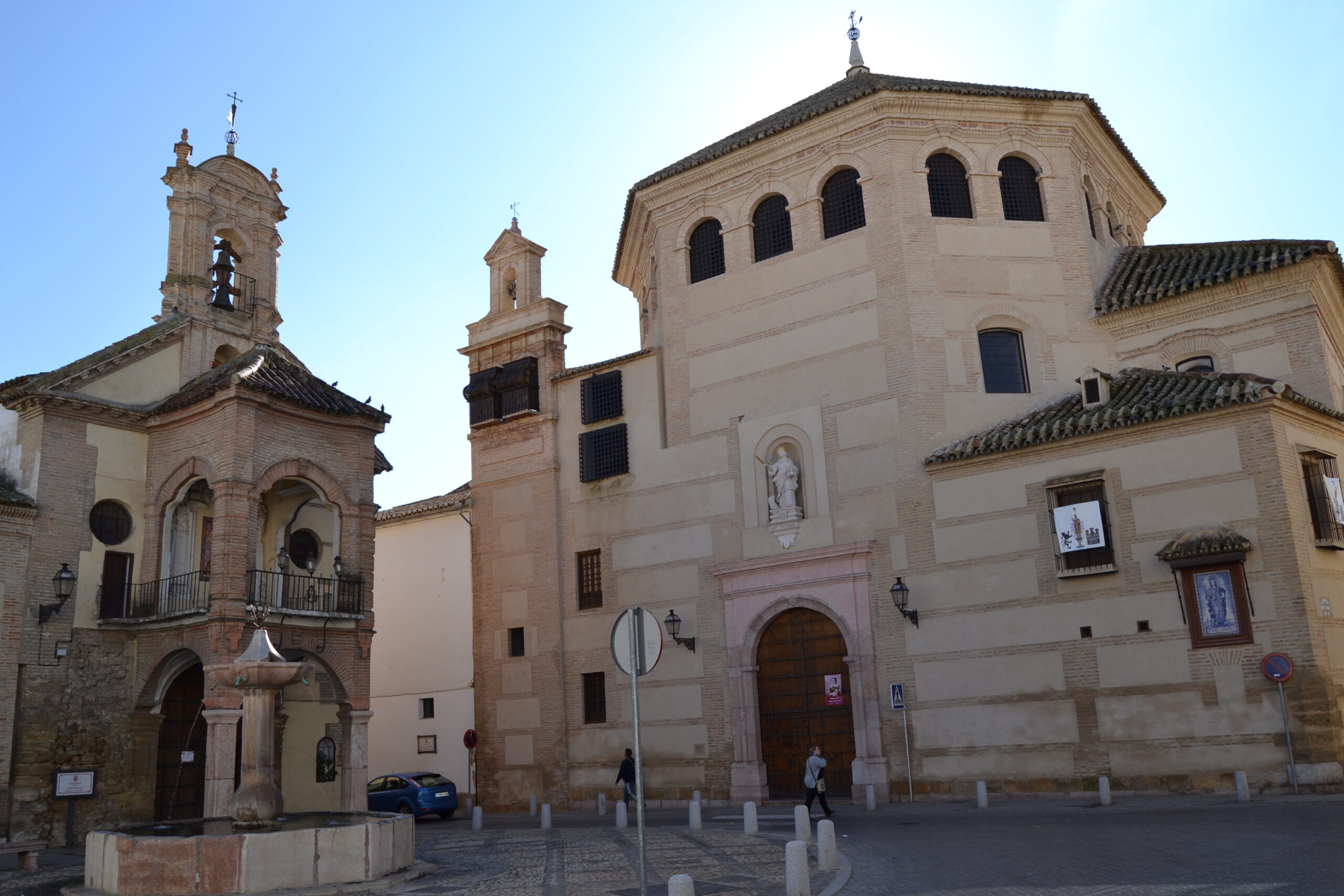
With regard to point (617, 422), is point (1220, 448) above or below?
below

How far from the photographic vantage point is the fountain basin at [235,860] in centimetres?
1159

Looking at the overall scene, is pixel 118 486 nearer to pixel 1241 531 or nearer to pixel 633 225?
pixel 633 225

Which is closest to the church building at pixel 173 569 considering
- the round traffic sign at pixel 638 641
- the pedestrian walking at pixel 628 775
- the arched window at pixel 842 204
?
the pedestrian walking at pixel 628 775

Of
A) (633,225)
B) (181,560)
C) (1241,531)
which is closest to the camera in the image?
(1241,531)

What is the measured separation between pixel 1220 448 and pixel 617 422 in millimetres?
13550

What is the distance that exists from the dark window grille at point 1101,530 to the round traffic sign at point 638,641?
13422mm

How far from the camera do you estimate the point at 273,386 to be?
22875mm

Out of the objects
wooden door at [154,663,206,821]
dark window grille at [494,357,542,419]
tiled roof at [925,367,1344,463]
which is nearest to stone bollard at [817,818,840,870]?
tiled roof at [925,367,1344,463]

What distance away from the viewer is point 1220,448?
19.7m

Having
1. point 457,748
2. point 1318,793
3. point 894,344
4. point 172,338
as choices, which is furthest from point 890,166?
point 457,748

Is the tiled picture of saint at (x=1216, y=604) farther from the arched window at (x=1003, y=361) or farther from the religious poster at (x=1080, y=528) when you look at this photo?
the arched window at (x=1003, y=361)

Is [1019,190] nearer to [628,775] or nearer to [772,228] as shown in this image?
[772,228]

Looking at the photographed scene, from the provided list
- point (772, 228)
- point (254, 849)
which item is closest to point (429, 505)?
point (772, 228)

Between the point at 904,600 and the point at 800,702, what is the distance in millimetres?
3442
